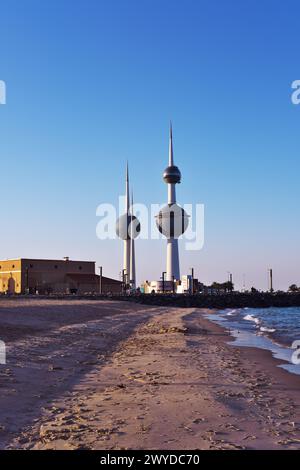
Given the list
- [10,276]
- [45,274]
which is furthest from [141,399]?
[10,276]

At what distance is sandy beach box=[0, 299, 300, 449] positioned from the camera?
7047mm

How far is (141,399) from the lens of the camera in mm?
9727

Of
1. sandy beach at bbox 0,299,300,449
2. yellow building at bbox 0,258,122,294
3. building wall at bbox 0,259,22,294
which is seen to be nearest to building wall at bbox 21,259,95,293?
yellow building at bbox 0,258,122,294

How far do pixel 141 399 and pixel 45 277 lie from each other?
110073 millimetres

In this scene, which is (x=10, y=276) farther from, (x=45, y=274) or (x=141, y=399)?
(x=141, y=399)

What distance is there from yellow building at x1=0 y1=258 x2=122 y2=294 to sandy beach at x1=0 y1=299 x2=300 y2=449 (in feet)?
325

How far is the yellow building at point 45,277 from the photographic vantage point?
114 m

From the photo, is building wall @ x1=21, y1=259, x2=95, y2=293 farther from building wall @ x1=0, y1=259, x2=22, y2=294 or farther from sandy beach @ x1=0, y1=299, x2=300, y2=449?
sandy beach @ x1=0, y1=299, x2=300, y2=449

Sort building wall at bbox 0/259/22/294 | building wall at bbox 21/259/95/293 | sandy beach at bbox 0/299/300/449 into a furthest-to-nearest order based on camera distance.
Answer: building wall at bbox 0/259/22/294, building wall at bbox 21/259/95/293, sandy beach at bbox 0/299/300/449

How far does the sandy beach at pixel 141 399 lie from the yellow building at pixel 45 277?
99.1 m

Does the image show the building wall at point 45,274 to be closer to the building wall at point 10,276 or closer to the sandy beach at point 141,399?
the building wall at point 10,276

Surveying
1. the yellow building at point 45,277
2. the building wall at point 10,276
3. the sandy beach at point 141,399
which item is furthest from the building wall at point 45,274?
the sandy beach at point 141,399

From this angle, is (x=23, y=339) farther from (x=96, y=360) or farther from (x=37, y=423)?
(x=37, y=423)
